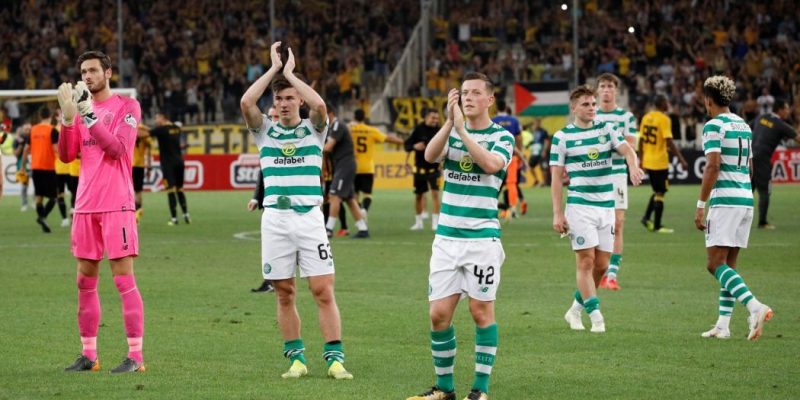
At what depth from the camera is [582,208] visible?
1195 centimetres

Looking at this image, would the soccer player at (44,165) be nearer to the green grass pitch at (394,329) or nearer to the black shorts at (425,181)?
the green grass pitch at (394,329)

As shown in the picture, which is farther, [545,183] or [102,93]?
[545,183]

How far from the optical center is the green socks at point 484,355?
8125mm

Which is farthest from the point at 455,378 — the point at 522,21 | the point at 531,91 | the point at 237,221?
the point at 522,21

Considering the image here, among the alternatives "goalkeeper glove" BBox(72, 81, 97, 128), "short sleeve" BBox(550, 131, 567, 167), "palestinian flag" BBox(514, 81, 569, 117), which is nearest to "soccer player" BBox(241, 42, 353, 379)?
"goalkeeper glove" BBox(72, 81, 97, 128)

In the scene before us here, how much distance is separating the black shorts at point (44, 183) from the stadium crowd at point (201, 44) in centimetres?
1941

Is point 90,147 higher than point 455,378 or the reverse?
higher

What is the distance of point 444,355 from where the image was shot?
27.0 feet

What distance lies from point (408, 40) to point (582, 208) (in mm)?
38418

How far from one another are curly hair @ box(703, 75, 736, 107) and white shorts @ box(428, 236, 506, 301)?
3.44 m

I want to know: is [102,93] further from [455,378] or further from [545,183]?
[545,183]

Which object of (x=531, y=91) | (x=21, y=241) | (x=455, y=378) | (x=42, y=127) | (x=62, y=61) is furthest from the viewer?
(x=62, y=61)

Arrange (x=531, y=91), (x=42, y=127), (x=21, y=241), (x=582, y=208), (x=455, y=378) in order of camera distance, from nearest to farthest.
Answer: (x=455, y=378), (x=582, y=208), (x=21, y=241), (x=42, y=127), (x=531, y=91)

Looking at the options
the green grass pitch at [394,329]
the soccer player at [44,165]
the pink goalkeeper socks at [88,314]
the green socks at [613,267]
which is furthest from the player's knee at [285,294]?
the soccer player at [44,165]
